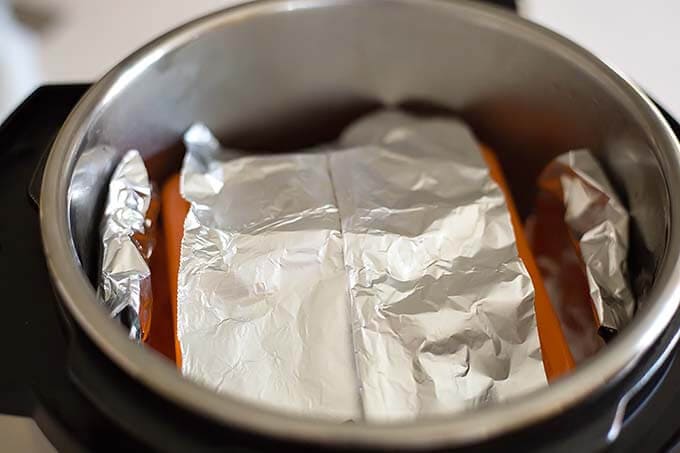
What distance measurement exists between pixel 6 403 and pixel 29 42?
0.48 m

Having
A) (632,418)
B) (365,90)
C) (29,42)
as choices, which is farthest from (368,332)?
(29,42)

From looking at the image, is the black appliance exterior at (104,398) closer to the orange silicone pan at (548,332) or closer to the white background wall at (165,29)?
the orange silicone pan at (548,332)

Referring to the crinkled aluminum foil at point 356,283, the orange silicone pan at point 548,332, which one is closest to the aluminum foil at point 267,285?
the crinkled aluminum foil at point 356,283

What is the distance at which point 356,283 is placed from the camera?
0.58 metres

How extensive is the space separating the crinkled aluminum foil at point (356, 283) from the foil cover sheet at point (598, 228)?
0.19 ft

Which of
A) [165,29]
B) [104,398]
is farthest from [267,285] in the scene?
[165,29]

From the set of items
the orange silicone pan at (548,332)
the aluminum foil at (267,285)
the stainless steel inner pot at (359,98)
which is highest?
the stainless steel inner pot at (359,98)

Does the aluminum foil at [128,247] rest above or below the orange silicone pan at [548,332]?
above

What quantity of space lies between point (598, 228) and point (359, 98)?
0.25 m

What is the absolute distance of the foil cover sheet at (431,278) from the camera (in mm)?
532

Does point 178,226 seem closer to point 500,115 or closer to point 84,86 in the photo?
point 84,86

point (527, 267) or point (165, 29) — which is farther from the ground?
point (165, 29)

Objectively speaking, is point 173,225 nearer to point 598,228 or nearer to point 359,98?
point 359,98

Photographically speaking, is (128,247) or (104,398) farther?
(128,247)
